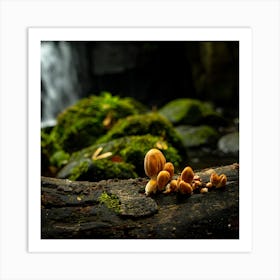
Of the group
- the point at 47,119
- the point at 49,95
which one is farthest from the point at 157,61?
the point at 47,119

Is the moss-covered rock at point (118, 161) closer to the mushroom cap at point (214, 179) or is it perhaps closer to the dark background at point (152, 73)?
the mushroom cap at point (214, 179)

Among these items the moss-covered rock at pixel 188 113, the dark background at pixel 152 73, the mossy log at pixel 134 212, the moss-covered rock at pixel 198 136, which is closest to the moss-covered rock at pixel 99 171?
the mossy log at pixel 134 212

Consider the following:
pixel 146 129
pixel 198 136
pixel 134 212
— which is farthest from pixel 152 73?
pixel 134 212

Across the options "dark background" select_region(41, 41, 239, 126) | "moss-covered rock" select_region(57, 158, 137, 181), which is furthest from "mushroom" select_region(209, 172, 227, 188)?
"dark background" select_region(41, 41, 239, 126)

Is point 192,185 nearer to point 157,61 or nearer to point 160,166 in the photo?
point 160,166

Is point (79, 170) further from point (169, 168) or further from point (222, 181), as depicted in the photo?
point (222, 181)
